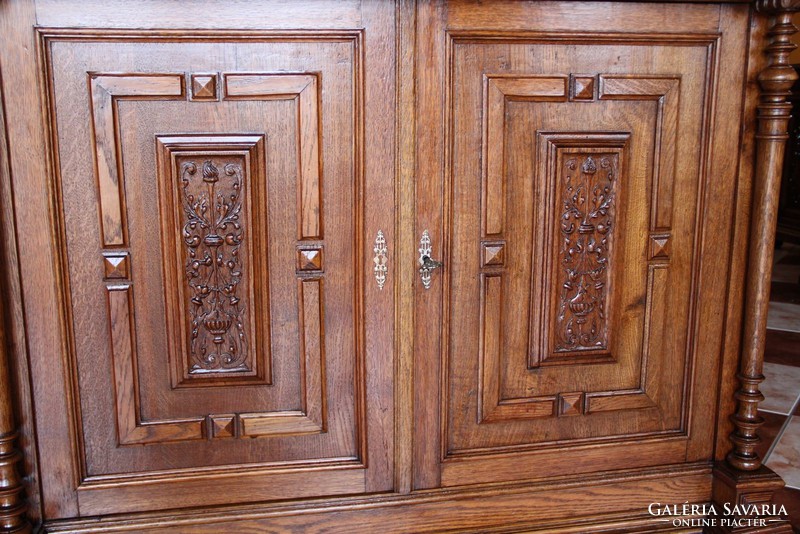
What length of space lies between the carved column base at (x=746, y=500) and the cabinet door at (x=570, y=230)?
3.9 inches

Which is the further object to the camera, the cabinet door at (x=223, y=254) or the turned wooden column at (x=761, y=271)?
the turned wooden column at (x=761, y=271)

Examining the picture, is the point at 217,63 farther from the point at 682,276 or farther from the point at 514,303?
the point at 682,276

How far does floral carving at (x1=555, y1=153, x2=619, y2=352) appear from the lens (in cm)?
129

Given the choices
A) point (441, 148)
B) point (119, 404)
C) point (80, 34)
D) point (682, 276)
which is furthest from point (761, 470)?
point (80, 34)

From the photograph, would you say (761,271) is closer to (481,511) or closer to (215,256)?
(481,511)

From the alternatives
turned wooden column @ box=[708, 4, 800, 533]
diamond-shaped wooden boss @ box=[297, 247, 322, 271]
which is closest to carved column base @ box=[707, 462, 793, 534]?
turned wooden column @ box=[708, 4, 800, 533]

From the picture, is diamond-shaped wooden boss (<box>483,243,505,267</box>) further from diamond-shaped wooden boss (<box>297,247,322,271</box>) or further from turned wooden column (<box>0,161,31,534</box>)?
turned wooden column (<box>0,161,31,534</box>)

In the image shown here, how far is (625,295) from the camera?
134 centimetres

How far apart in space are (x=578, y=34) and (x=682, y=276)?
474mm

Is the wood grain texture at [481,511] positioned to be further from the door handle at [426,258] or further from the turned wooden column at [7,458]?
the door handle at [426,258]

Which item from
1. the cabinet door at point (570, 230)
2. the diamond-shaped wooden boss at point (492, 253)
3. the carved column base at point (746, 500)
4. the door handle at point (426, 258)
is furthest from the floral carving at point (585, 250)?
the carved column base at point (746, 500)

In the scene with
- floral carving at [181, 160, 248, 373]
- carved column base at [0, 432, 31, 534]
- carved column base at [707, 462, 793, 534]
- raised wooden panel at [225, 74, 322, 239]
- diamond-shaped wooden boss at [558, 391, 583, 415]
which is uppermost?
raised wooden panel at [225, 74, 322, 239]

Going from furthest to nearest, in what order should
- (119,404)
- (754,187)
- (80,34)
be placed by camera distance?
1. (754,187)
2. (119,404)
3. (80,34)

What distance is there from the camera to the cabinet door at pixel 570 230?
1231mm
